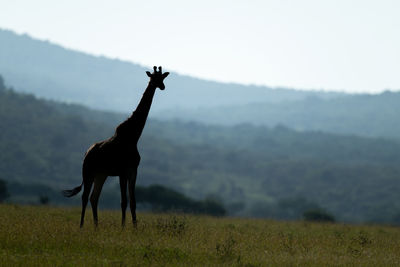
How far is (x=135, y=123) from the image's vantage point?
16406 millimetres

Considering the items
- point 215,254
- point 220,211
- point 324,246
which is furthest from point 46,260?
point 220,211

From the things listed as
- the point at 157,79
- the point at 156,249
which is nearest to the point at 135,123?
the point at 157,79

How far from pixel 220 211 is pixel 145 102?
80789 mm

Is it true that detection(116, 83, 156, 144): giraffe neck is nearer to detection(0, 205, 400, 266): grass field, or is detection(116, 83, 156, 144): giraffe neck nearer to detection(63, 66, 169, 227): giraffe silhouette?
detection(63, 66, 169, 227): giraffe silhouette

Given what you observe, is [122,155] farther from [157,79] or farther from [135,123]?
[157,79]

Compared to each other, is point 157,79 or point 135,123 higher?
point 157,79

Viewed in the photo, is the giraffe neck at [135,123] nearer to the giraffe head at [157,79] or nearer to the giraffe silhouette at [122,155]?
the giraffe silhouette at [122,155]

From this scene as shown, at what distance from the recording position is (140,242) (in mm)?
14320

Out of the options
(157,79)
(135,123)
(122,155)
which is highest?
(157,79)

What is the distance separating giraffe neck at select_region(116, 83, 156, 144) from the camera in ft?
53.4

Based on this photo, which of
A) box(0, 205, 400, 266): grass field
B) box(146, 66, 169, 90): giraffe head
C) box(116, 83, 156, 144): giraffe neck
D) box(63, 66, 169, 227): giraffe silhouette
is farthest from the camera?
box(146, 66, 169, 90): giraffe head

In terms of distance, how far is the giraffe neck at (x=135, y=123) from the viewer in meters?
16.3

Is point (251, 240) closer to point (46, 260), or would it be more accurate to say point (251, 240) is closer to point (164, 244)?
point (164, 244)

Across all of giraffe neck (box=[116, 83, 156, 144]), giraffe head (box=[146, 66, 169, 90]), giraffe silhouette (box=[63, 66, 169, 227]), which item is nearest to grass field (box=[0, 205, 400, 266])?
giraffe silhouette (box=[63, 66, 169, 227])
